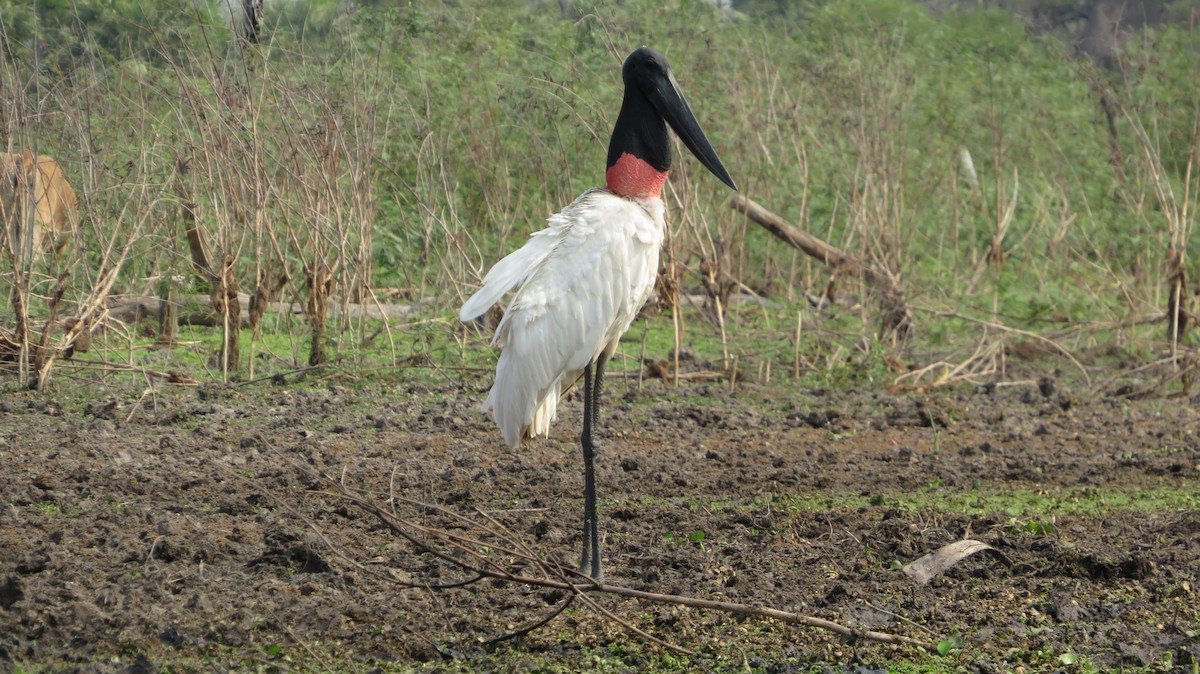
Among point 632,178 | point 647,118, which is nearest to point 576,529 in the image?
point 632,178

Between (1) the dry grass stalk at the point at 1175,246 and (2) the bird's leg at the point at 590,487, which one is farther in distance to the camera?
(1) the dry grass stalk at the point at 1175,246

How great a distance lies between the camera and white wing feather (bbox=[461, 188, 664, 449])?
4180 millimetres

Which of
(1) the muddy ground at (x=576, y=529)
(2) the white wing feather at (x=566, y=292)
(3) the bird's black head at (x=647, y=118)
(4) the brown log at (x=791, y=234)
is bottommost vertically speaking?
(1) the muddy ground at (x=576, y=529)

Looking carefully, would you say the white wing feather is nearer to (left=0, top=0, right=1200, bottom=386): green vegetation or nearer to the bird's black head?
the bird's black head

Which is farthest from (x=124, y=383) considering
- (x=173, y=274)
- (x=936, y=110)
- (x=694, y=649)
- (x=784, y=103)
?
(x=936, y=110)

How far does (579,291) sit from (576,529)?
0.89 m

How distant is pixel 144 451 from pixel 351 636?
220 cm

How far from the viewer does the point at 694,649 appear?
3512 millimetres

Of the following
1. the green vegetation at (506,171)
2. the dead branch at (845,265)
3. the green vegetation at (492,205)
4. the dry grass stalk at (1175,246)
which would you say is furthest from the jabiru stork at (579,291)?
the dry grass stalk at (1175,246)

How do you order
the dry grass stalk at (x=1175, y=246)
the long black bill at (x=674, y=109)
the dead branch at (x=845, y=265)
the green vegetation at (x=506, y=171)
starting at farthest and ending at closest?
1. the dead branch at (x=845, y=265)
2. the dry grass stalk at (x=1175, y=246)
3. the green vegetation at (x=506, y=171)
4. the long black bill at (x=674, y=109)

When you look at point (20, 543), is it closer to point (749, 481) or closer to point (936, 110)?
point (749, 481)

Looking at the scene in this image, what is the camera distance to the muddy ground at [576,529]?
11.5ft

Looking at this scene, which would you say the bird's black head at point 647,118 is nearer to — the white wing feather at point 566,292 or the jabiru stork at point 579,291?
the jabiru stork at point 579,291

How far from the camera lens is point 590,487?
419 centimetres
